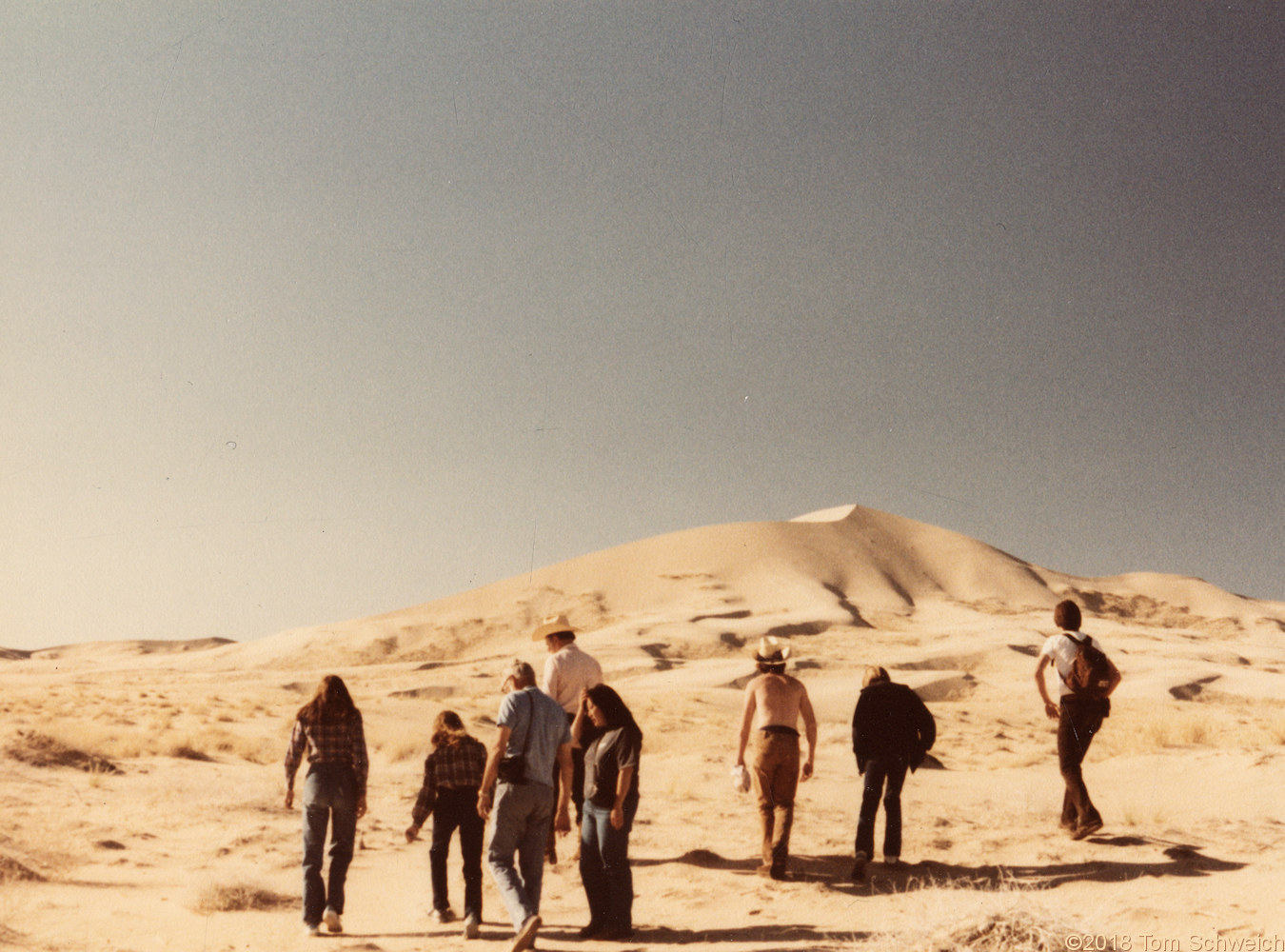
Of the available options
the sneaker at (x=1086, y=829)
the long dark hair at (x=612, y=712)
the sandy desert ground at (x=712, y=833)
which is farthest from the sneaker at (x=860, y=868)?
the long dark hair at (x=612, y=712)

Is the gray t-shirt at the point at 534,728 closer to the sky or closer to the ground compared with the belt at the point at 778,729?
closer to the sky

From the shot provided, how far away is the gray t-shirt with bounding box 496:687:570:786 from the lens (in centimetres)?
631

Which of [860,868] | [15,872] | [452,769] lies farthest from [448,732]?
[15,872]

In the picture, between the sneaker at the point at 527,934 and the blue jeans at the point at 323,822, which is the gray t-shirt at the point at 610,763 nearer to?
the sneaker at the point at 527,934

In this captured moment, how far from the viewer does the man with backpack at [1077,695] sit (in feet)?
29.8

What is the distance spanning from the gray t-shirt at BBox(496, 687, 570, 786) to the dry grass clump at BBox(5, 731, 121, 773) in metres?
11.0

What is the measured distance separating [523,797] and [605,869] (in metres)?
1.08

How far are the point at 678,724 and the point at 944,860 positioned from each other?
15.0m

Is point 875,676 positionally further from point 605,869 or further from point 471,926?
point 471,926

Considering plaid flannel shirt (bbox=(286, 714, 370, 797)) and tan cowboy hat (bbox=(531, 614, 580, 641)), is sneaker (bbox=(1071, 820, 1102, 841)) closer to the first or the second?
tan cowboy hat (bbox=(531, 614, 580, 641))

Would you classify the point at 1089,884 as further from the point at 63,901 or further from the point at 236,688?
the point at 236,688

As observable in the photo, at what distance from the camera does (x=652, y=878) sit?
9047 millimetres

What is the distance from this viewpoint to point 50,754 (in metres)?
15.6

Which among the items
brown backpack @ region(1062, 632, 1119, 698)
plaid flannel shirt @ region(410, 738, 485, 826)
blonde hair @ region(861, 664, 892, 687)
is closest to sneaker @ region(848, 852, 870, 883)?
blonde hair @ region(861, 664, 892, 687)
